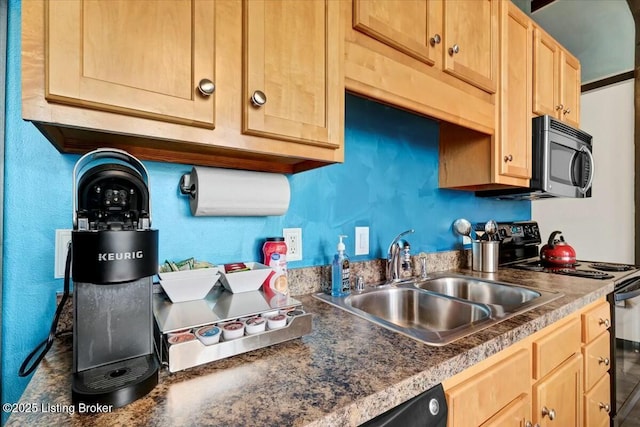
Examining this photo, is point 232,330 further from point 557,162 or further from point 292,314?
point 557,162

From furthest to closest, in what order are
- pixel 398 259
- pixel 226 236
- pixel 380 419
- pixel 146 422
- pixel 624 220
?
1. pixel 624 220
2. pixel 398 259
3. pixel 226 236
4. pixel 380 419
5. pixel 146 422

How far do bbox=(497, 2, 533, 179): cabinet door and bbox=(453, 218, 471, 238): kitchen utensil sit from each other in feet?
1.19

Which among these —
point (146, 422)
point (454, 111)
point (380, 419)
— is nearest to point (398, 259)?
point (454, 111)

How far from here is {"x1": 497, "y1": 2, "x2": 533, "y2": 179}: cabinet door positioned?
4.69 ft

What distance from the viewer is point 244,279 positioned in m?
0.90

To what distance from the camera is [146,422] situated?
0.46 metres

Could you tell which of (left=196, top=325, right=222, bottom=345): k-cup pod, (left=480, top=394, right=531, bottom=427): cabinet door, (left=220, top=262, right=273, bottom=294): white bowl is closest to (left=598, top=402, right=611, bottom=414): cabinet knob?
(left=480, top=394, right=531, bottom=427): cabinet door

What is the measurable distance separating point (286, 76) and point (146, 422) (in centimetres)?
78

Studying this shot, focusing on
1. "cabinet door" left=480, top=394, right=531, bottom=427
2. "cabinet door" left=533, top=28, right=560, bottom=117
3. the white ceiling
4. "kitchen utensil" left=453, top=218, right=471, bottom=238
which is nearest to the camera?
"cabinet door" left=480, top=394, right=531, bottom=427

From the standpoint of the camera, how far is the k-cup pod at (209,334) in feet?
2.04

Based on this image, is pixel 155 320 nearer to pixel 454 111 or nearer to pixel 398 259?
pixel 398 259

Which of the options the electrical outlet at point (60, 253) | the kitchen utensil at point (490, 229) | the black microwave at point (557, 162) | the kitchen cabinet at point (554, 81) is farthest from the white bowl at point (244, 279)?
the kitchen cabinet at point (554, 81)

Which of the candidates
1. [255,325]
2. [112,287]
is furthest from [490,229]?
[112,287]

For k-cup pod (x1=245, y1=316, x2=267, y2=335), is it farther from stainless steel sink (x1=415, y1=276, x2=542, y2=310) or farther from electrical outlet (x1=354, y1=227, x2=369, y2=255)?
stainless steel sink (x1=415, y1=276, x2=542, y2=310)
